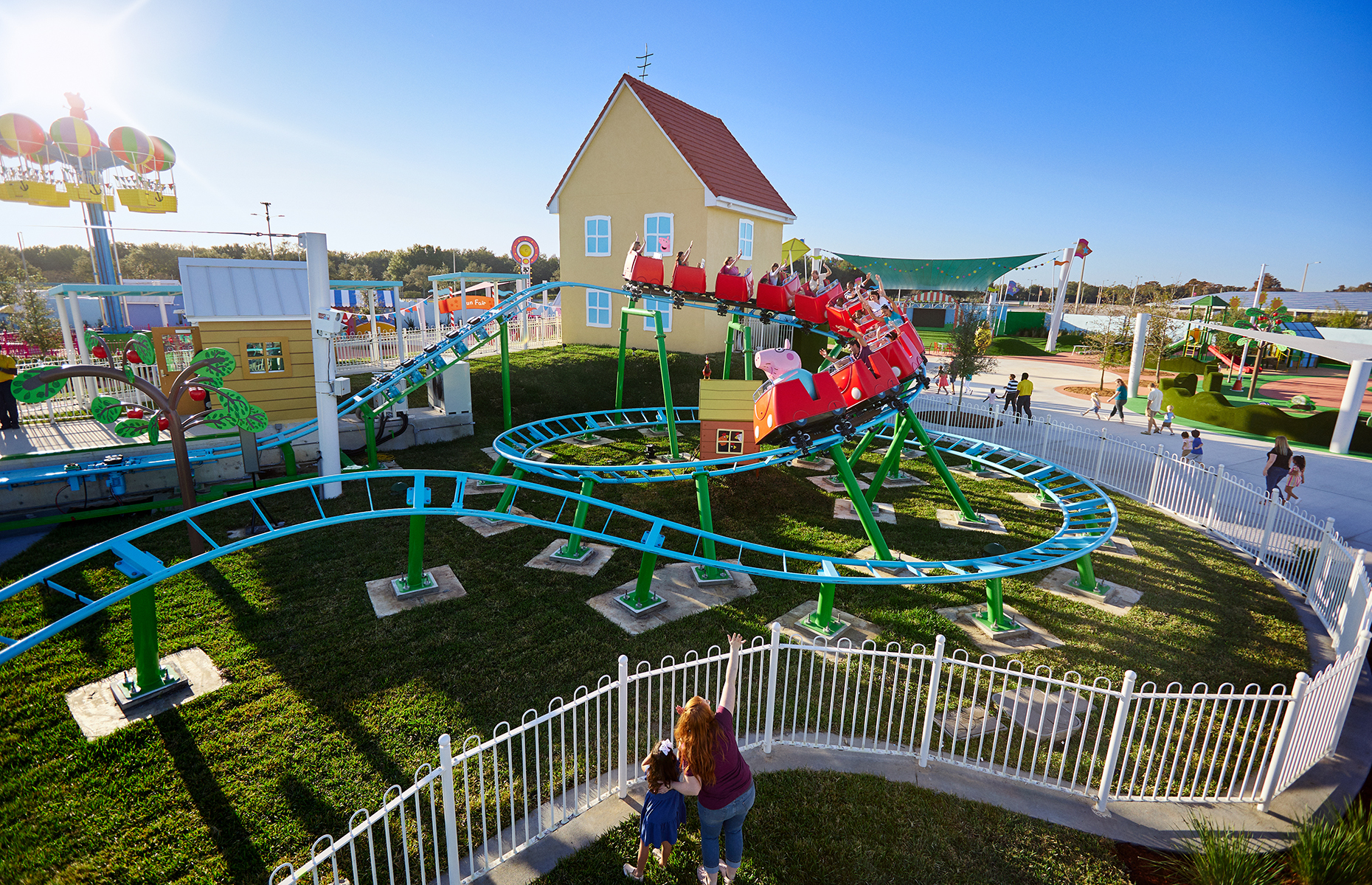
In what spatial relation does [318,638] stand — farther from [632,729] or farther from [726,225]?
[726,225]

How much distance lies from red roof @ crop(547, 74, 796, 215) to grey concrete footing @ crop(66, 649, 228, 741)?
19.1 metres

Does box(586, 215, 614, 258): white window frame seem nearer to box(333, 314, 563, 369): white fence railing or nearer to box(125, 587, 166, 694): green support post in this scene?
box(333, 314, 563, 369): white fence railing

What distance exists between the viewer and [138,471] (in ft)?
34.7

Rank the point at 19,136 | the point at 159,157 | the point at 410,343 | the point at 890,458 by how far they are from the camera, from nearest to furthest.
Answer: the point at 890,458, the point at 19,136, the point at 410,343, the point at 159,157

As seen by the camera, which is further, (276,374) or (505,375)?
(505,375)

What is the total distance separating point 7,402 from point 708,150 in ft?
69.9

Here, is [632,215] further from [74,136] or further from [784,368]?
[74,136]

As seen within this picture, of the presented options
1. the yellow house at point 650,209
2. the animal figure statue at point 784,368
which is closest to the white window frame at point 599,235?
the yellow house at point 650,209

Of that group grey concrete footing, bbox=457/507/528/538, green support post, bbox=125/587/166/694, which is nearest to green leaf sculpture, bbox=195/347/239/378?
grey concrete footing, bbox=457/507/528/538

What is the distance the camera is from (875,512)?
11680 mm

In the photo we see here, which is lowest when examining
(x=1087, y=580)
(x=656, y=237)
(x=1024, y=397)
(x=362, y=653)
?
(x=362, y=653)

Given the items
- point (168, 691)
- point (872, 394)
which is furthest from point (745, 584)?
point (168, 691)

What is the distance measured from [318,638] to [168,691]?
4.48ft

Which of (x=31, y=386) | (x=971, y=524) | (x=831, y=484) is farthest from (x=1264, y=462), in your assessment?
(x=31, y=386)
